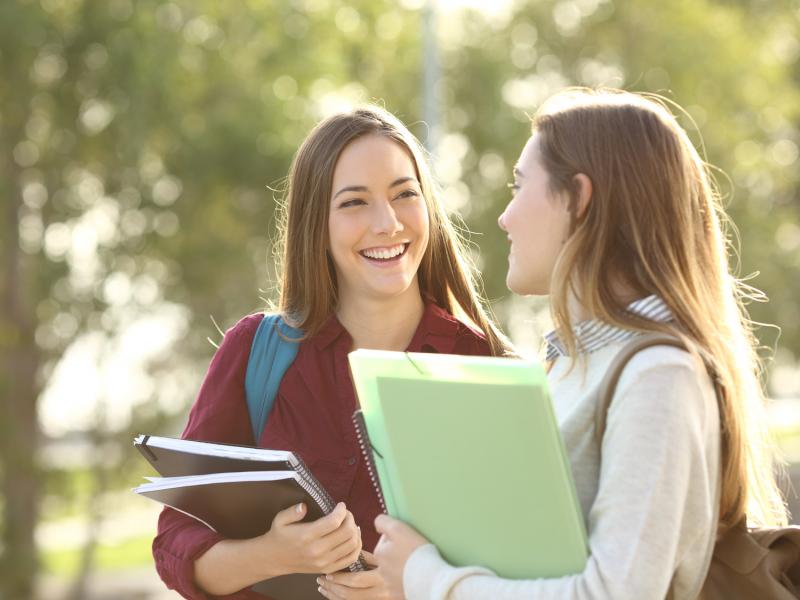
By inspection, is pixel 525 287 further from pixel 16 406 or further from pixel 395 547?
pixel 16 406

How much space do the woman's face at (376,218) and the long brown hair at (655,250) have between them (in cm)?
92

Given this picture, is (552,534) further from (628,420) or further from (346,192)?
(346,192)

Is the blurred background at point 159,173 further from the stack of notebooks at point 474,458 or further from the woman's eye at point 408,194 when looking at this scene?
the stack of notebooks at point 474,458

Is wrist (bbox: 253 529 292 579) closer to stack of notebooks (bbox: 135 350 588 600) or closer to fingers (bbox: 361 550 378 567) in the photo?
fingers (bbox: 361 550 378 567)

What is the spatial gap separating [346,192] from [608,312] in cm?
113

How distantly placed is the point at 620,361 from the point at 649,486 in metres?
0.20

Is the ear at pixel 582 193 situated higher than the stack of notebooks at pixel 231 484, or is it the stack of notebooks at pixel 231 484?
the ear at pixel 582 193

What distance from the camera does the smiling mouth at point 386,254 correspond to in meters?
3.04

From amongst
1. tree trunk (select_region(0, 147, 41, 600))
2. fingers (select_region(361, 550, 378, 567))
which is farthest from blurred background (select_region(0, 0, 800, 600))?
fingers (select_region(361, 550, 378, 567))

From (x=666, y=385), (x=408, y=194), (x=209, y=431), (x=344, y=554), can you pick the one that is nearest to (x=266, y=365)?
(x=209, y=431)

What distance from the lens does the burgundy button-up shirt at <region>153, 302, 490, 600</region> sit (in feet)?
9.46

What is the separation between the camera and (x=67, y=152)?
1530 cm

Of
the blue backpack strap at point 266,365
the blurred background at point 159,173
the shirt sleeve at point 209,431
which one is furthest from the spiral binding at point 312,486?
the blurred background at point 159,173

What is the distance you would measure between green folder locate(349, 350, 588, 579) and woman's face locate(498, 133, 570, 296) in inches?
9.9
